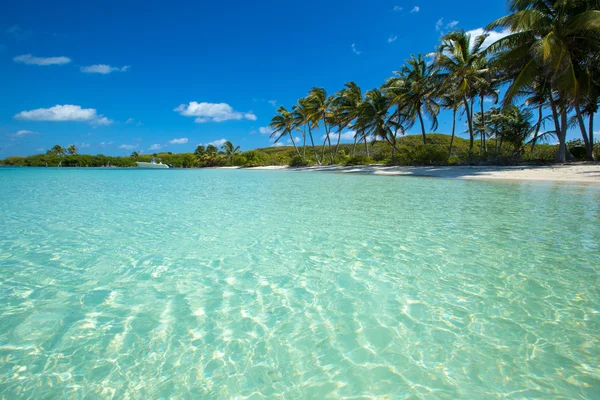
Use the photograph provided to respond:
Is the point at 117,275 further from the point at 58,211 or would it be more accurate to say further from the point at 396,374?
the point at 58,211

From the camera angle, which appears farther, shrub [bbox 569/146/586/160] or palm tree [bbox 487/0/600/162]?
shrub [bbox 569/146/586/160]

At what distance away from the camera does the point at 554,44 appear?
15531 mm

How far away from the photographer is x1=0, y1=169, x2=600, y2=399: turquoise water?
1.98 m

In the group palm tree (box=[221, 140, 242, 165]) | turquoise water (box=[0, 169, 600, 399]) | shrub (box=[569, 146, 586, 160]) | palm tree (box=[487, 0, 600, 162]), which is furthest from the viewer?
palm tree (box=[221, 140, 242, 165])

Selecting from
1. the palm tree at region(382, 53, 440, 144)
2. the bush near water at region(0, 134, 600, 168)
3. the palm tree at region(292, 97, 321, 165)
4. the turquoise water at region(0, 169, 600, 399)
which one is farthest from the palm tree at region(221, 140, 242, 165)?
the turquoise water at region(0, 169, 600, 399)

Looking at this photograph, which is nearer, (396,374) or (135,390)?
(135,390)

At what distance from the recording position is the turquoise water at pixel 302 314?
1982 mm

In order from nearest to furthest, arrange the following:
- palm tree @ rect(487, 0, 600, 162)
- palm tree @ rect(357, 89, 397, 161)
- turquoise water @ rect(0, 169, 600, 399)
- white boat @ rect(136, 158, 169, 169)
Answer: turquoise water @ rect(0, 169, 600, 399) → palm tree @ rect(487, 0, 600, 162) → palm tree @ rect(357, 89, 397, 161) → white boat @ rect(136, 158, 169, 169)

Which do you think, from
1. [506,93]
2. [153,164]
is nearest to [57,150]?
[153,164]

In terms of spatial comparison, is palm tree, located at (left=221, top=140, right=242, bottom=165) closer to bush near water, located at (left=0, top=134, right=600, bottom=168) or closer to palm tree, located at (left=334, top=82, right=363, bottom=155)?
bush near water, located at (left=0, top=134, right=600, bottom=168)

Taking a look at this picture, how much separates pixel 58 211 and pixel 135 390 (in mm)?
8380

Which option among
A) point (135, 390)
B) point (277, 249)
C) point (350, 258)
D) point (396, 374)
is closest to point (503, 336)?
point (396, 374)

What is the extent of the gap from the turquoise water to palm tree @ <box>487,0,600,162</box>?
602 inches

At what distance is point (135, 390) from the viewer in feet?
6.26
